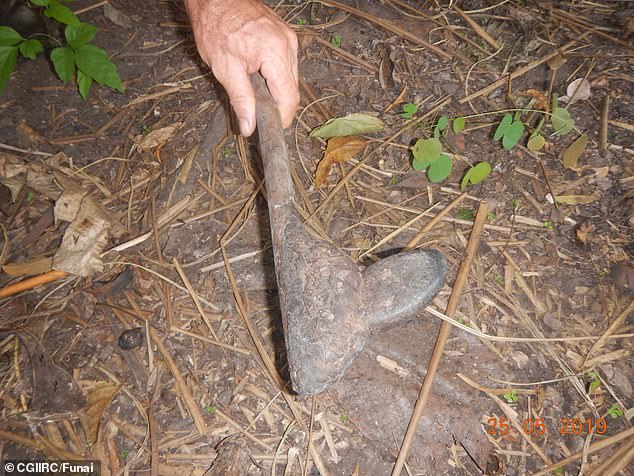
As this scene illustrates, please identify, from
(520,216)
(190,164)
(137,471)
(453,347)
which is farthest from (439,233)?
(137,471)

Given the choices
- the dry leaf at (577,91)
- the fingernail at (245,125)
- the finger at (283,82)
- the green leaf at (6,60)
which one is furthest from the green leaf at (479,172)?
the green leaf at (6,60)

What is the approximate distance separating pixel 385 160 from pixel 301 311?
102 centimetres

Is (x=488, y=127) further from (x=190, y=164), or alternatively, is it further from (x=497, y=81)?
(x=190, y=164)

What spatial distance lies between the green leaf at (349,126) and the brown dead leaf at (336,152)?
0.03 metres

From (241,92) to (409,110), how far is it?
853 millimetres

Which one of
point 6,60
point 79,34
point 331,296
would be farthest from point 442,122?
point 6,60

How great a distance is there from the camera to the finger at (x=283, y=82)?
1.69 m

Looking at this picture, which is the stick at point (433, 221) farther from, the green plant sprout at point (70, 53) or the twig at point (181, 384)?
the green plant sprout at point (70, 53)

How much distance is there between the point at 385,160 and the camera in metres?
2.05

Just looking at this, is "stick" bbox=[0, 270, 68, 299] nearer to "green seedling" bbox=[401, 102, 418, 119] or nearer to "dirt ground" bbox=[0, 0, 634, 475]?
"dirt ground" bbox=[0, 0, 634, 475]

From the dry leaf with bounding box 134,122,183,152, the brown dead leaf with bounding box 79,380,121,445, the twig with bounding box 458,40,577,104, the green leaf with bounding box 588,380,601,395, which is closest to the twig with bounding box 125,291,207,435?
the brown dead leaf with bounding box 79,380,121,445

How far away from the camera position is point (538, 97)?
2.09 metres

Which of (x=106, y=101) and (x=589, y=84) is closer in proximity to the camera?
(x=589, y=84)

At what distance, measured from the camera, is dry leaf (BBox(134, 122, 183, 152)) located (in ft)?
7.54
